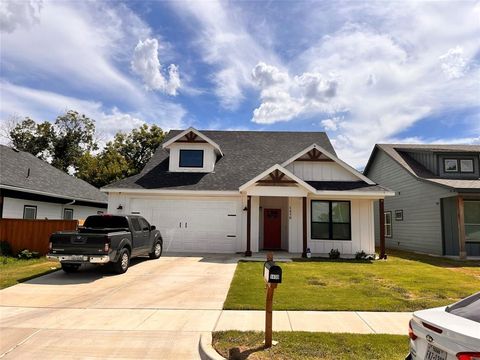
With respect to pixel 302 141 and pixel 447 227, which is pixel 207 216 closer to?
pixel 302 141

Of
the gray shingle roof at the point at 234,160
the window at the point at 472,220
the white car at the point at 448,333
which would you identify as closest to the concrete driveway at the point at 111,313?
the white car at the point at 448,333

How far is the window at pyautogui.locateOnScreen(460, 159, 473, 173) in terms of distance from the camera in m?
21.0

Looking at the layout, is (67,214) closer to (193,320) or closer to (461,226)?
(193,320)

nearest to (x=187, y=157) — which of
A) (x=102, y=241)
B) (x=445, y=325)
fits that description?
(x=102, y=241)

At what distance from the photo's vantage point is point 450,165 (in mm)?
21188

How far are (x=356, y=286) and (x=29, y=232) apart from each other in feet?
43.6

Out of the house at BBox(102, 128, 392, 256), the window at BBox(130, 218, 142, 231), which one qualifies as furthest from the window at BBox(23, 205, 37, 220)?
the window at BBox(130, 218, 142, 231)

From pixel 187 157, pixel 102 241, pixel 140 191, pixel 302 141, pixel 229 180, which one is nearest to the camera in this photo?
pixel 102 241

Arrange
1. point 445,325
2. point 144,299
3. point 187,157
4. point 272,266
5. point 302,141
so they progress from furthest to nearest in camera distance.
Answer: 1. point 302,141
2. point 187,157
3. point 144,299
4. point 272,266
5. point 445,325

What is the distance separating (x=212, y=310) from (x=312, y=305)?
2215 mm

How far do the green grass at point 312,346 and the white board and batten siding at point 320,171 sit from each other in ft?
39.6

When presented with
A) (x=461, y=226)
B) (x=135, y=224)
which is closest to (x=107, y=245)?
(x=135, y=224)

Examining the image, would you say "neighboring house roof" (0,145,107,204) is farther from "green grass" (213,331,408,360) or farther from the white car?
the white car

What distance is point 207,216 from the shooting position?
1770 centimetres
